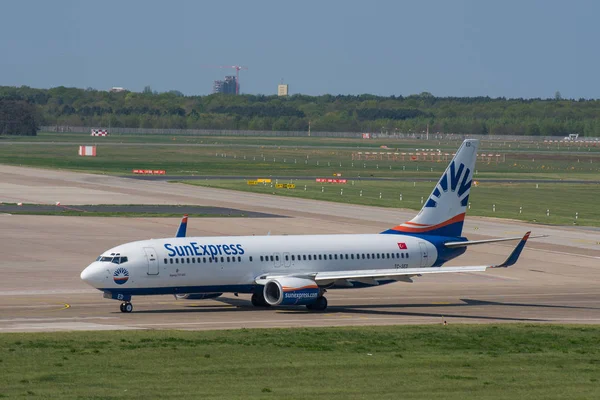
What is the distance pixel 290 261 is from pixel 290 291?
2.52 m

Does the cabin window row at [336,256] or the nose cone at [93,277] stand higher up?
the cabin window row at [336,256]

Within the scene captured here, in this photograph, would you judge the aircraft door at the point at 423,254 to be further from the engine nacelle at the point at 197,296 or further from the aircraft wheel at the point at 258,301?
the engine nacelle at the point at 197,296

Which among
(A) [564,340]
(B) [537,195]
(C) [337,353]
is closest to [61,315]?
(C) [337,353]

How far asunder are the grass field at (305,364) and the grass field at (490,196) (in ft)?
212

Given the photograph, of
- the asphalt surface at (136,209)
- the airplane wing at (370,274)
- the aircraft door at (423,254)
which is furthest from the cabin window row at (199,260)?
the asphalt surface at (136,209)

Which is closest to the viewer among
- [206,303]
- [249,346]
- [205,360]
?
[205,360]

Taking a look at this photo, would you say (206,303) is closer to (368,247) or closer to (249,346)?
(368,247)

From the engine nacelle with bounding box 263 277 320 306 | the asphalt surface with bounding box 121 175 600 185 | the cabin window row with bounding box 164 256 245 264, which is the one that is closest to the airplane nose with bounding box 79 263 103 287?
the cabin window row with bounding box 164 256 245 264

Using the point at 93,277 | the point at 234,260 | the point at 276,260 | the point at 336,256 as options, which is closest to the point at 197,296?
the point at 234,260

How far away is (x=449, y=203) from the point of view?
61.6 metres

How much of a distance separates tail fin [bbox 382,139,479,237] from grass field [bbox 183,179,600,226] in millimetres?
46650

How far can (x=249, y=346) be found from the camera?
41.9m

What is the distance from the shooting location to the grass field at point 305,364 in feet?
110

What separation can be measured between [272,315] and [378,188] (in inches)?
3668
